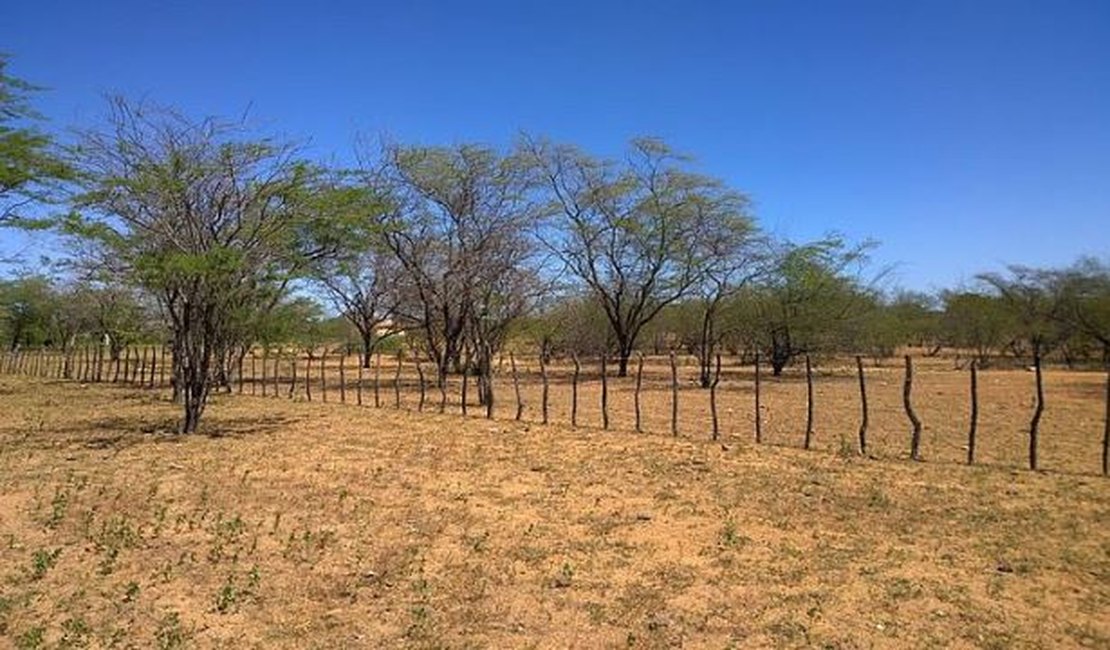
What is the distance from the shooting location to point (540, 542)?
7.41m

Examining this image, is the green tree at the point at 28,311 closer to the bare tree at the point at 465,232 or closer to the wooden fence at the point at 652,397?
the wooden fence at the point at 652,397

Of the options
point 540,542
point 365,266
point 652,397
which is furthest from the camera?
point 365,266

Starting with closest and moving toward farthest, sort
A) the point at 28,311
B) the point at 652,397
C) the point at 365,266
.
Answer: the point at 652,397, the point at 365,266, the point at 28,311

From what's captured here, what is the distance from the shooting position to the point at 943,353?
55.0 meters

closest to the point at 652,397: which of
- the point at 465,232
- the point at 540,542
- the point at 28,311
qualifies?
the point at 465,232

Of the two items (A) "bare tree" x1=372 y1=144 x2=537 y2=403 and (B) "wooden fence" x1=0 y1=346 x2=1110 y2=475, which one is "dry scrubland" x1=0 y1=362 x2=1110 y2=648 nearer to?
(B) "wooden fence" x1=0 y1=346 x2=1110 y2=475

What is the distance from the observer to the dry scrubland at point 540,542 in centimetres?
539

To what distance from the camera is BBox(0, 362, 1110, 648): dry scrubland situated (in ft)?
17.7

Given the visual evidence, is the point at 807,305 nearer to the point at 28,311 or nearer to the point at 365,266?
the point at 365,266

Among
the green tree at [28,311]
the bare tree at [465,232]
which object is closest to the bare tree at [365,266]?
the bare tree at [465,232]

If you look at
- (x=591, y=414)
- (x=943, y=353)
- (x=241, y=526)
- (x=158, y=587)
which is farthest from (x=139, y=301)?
(x=943, y=353)

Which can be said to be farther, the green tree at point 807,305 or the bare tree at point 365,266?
the green tree at point 807,305

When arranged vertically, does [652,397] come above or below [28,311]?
below

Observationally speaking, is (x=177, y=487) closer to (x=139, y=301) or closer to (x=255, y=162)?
(x=255, y=162)
